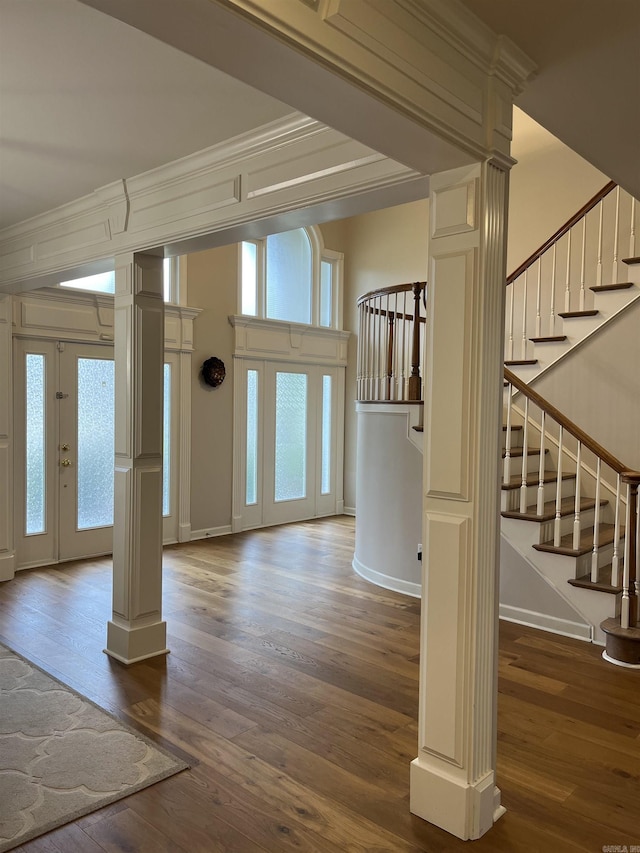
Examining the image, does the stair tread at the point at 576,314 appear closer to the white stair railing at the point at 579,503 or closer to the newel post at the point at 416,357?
the white stair railing at the point at 579,503

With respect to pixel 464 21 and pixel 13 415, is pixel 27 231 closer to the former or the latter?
pixel 13 415

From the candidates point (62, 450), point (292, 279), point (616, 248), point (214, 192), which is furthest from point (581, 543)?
point (292, 279)

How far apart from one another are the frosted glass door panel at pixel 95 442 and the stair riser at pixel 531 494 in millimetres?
3683

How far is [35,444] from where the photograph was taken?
568 cm

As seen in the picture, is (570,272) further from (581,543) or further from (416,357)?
(581,543)

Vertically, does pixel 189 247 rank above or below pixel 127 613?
above

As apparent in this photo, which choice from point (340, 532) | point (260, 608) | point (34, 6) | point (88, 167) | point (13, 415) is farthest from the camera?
point (340, 532)

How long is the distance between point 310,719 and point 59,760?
1100mm

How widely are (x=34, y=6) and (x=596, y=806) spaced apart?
339cm

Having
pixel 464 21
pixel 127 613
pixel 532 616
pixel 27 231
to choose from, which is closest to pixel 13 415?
pixel 27 231

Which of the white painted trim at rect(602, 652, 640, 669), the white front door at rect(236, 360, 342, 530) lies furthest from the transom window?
the white painted trim at rect(602, 652, 640, 669)

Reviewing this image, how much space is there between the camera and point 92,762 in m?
2.68

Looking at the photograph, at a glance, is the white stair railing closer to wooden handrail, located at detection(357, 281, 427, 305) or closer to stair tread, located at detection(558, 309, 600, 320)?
stair tread, located at detection(558, 309, 600, 320)

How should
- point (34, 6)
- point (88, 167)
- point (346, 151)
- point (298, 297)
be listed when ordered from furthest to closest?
point (298, 297) → point (88, 167) → point (346, 151) → point (34, 6)
